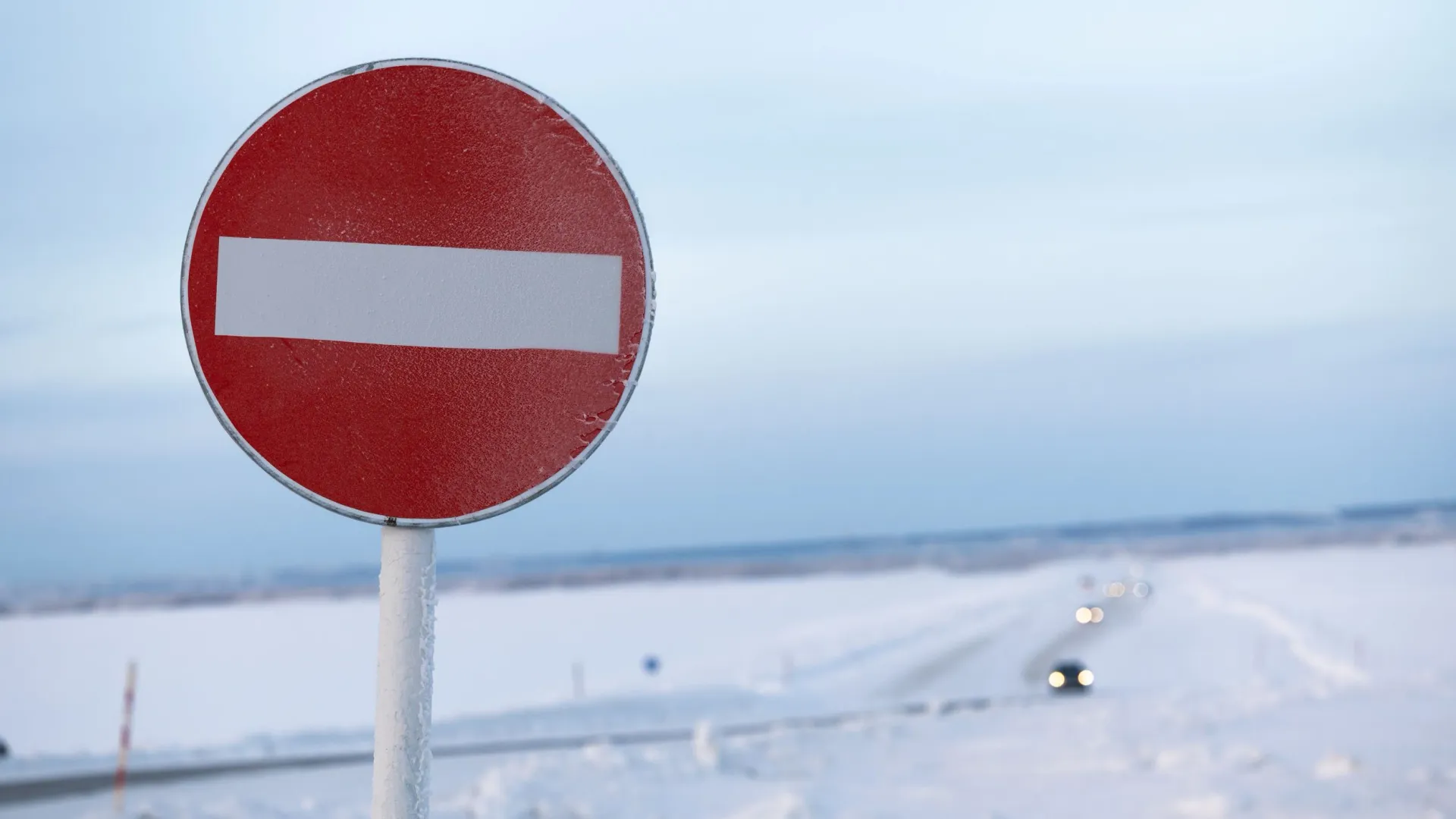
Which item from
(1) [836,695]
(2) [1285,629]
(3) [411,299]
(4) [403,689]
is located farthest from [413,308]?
(2) [1285,629]

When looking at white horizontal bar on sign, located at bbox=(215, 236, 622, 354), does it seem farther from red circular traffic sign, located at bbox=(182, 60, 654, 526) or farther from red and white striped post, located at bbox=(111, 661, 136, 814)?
red and white striped post, located at bbox=(111, 661, 136, 814)

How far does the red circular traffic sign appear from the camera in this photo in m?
1.50

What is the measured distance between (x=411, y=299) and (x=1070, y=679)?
26335 millimetres

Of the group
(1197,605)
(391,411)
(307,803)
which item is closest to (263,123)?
(391,411)

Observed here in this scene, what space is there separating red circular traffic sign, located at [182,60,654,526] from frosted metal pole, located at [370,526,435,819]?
0.08 m

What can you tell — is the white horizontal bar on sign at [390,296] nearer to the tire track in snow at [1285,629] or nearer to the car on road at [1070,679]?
the tire track in snow at [1285,629]

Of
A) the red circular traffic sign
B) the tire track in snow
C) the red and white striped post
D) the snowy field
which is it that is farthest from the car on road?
the red circular traffic sign

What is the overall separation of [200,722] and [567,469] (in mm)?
31842

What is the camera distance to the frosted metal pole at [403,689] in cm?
144

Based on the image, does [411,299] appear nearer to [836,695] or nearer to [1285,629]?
[836,695]

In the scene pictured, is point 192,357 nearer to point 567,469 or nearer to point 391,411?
point 391,411

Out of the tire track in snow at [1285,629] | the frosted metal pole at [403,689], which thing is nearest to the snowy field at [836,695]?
the tire track in snow at [1285,629]

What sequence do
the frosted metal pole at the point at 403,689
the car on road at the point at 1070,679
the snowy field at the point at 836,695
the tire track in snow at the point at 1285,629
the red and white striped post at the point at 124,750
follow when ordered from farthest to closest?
the tire track in snow at the point at 1285,629 → the car on road at the point at 1070,679 → the red and white striped post at the point at 124,750 → the snowy field at the point at 836,695 → the frosted metal pole at the point at 403,689

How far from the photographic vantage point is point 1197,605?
51.1 metres
